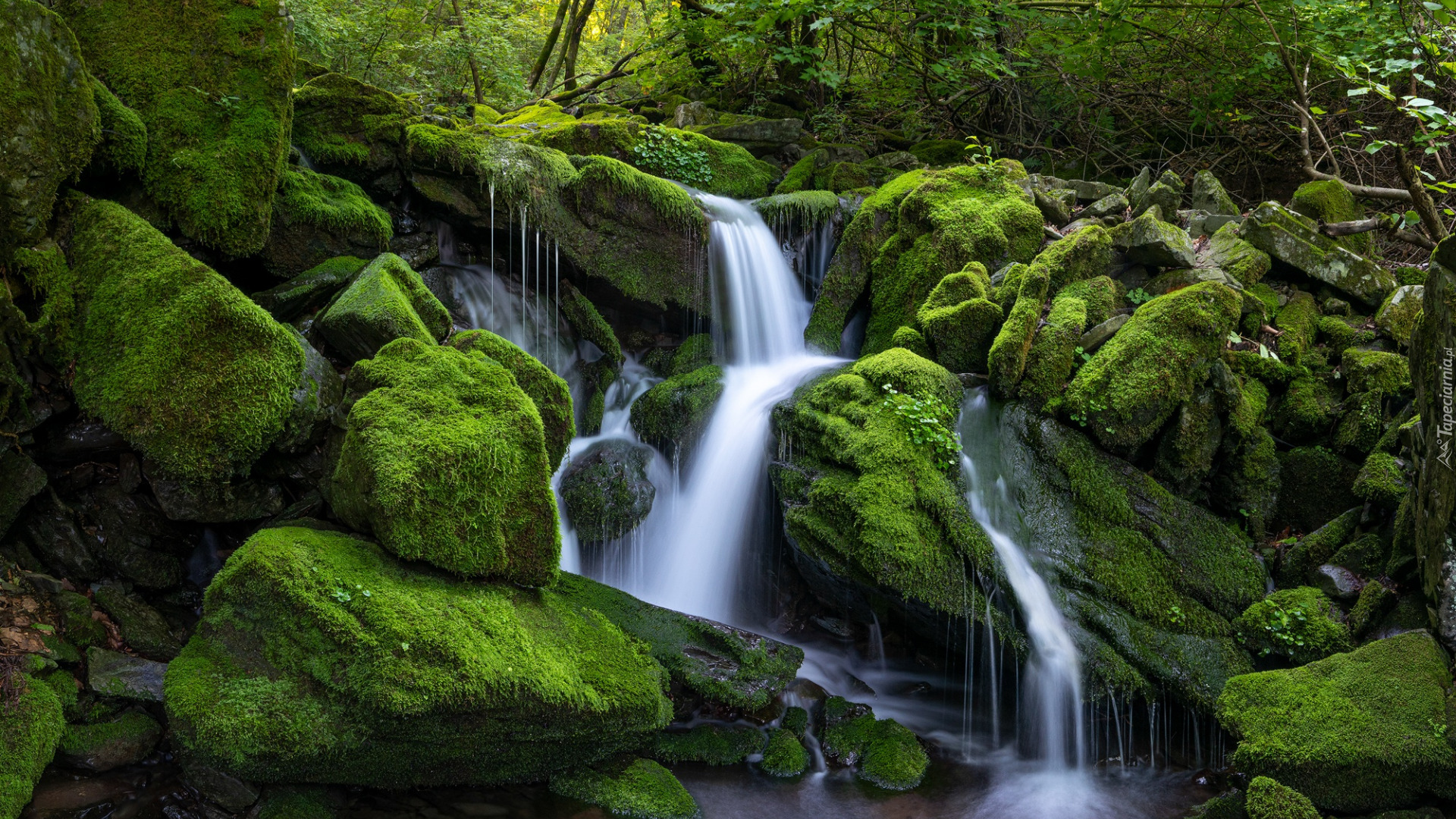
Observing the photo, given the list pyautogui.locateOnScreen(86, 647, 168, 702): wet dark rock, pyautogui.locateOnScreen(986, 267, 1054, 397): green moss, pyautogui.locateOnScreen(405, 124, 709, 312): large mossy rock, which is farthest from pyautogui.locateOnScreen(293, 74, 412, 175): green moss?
pyautogui.locateOnScreen(986, 267, 1054, 397): green moss

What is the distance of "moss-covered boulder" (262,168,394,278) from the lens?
657cm

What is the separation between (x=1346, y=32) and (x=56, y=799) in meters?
11.3

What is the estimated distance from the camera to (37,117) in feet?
15.6

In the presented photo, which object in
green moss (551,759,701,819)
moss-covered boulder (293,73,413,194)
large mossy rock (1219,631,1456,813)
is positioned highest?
moss-covered boulder (293,73,413,194)

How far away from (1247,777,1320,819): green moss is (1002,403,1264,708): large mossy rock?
0.77 m

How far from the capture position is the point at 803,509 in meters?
6.03

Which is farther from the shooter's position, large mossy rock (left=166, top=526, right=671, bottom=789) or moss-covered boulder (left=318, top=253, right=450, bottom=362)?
moss-covered boulder (left=318, top=253, right=450, bottom=362)

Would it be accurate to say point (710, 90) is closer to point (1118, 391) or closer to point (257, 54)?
point (257, 54)

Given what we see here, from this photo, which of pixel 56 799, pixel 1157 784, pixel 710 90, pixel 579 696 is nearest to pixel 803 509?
pixel 579 696

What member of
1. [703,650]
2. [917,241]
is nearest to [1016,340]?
[917,241]

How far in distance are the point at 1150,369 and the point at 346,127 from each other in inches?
291

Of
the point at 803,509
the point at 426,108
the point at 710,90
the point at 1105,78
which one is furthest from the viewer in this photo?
the point at 710,90

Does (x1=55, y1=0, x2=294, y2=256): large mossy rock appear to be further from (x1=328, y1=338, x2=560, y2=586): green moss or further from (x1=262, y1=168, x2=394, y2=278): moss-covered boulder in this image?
(x1=328, y1=338, x2=560, y2=586): green moss

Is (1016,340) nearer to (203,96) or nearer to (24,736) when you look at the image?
(203,96)
